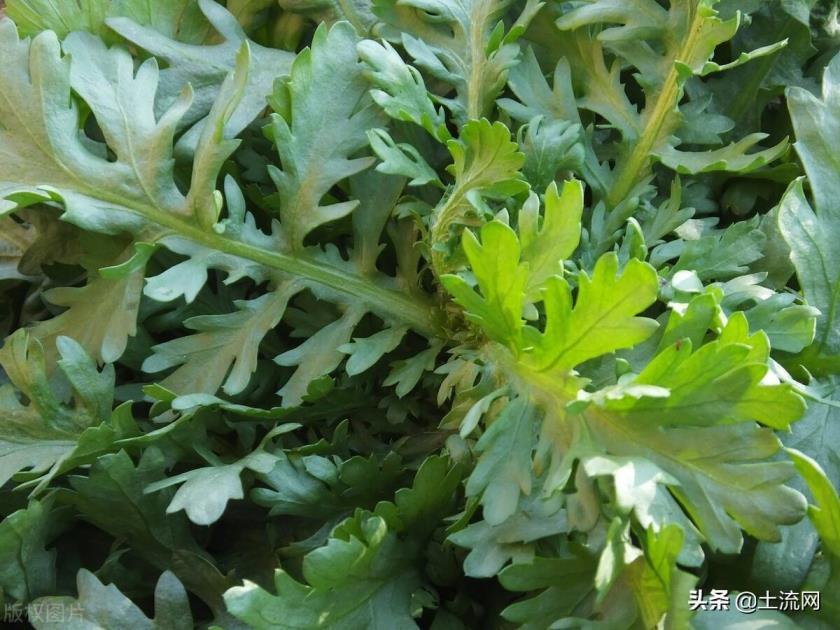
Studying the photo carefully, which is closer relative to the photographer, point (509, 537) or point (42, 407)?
point (509, 537)

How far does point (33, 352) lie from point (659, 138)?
52 centimetres

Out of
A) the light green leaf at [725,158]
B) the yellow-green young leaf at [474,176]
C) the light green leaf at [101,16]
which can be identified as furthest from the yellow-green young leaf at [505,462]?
the light green leaf at [101,16]

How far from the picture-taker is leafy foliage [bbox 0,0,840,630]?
0.61m

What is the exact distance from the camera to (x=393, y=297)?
80cm

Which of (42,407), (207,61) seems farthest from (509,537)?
(207,61)

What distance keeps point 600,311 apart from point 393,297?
25 centimetres

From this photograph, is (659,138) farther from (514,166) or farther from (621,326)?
(621,326)

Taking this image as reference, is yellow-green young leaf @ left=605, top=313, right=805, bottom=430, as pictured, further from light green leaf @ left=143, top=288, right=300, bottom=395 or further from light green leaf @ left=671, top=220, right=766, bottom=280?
light green leaf @ left=143, top=288, right=300, bottom=395

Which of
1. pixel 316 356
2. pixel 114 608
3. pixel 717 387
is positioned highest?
pixel 717 387

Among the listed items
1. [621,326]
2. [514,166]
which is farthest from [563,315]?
[514,166]

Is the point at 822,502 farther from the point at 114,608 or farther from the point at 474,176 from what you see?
the point at 114,608

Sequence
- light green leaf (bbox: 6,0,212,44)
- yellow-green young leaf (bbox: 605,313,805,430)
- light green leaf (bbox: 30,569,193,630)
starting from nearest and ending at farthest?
1. yellow-green young leaf (bbox: 605,313,805,430)
2. light green leaf (bbox: 30,569,193,630)
3. light green leaf (bbox: 6,0,212,44)

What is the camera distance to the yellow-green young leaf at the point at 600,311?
0.56 metres

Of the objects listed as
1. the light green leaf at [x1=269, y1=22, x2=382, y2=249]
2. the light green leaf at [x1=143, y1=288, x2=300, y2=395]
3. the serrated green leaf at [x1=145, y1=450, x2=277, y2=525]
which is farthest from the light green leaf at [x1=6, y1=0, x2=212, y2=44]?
the serrated green leaf at [x1=145, y1=450, x2=277, y2=525]
